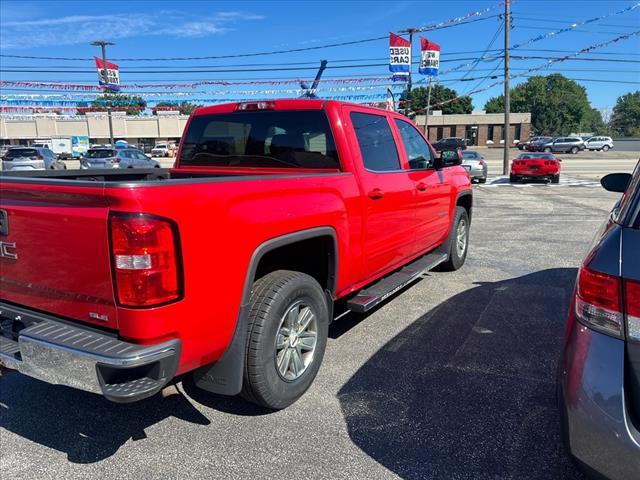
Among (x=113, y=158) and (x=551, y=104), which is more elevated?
(x=551, y=104)

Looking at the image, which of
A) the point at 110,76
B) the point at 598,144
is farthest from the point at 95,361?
the point at 598,144

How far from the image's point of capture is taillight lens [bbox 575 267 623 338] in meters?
1.90

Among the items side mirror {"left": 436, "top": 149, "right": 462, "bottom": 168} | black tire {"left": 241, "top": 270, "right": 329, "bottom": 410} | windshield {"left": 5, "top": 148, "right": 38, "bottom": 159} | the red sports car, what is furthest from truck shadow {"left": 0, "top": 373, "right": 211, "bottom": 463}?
windshield {"left": 5, "top": 148, "right": 38, "bottom": 159}

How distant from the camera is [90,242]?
2.27 m

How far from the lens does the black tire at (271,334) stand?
2811 mm

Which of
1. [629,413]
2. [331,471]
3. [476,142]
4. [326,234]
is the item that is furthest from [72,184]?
[476,142]

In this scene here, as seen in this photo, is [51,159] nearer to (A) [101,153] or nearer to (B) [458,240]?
(A) [101,153]

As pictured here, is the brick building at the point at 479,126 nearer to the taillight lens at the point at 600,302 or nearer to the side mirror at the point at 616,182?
the side mirror at the point at 616,182

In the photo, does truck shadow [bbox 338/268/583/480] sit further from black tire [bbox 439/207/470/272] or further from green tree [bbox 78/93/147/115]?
green tree [bbox 78/93/147/115]

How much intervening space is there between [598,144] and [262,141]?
215 ft

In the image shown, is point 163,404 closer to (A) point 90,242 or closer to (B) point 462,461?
(A) point 90,242

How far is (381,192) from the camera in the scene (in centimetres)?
398

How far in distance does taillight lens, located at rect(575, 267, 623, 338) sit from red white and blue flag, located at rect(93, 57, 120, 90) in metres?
32.6

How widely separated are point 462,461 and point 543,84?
116m
